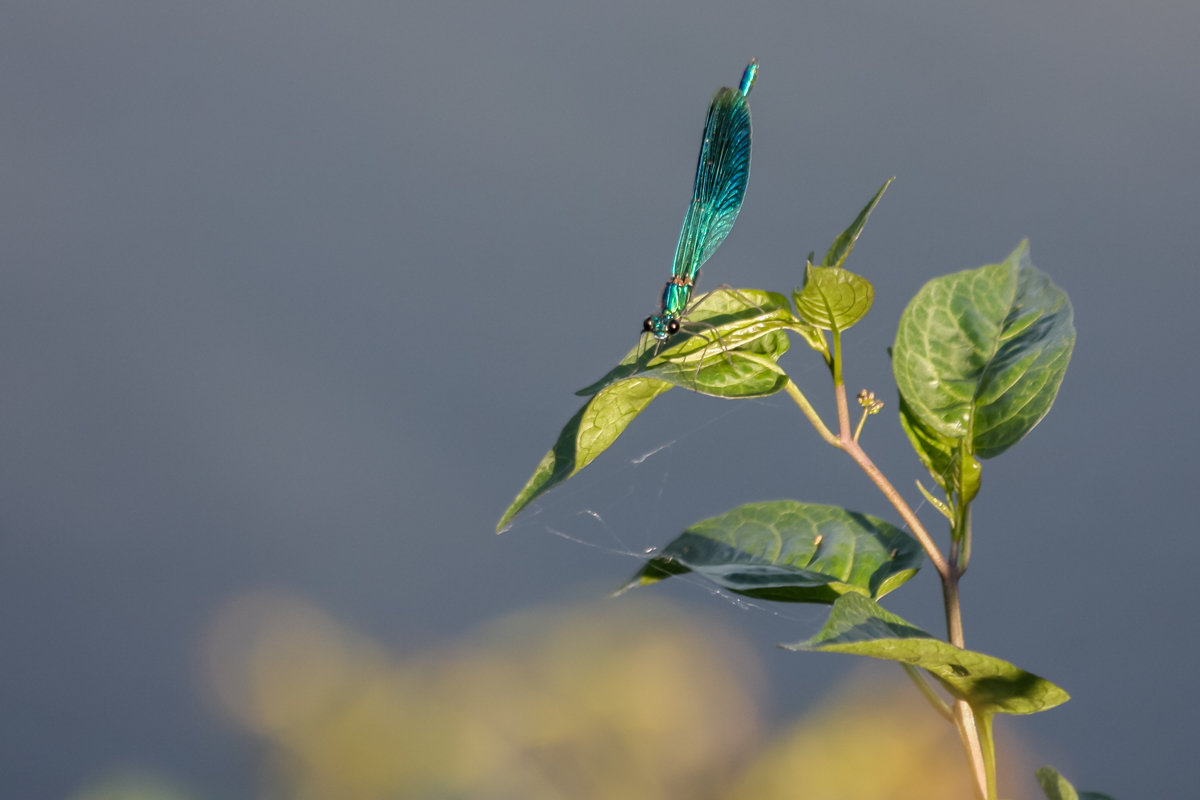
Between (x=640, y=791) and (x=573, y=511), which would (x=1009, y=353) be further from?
(x=640, y=791)

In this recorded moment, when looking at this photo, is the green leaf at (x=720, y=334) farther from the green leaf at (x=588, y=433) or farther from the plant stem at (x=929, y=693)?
the plant stem at (x=929, y=693)

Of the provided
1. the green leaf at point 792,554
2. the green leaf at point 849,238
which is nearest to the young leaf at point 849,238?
the green leaf at point 849,238

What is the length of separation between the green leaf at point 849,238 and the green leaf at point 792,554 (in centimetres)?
11

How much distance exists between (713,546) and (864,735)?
28 centimetres

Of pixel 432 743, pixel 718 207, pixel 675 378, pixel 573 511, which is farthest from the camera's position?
pixel 432 743

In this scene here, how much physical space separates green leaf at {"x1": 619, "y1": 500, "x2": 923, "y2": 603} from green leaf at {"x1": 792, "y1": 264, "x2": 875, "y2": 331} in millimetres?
87

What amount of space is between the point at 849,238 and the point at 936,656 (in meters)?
0.13

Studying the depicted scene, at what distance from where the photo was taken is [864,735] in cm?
58

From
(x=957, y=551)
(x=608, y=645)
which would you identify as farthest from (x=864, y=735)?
(x=957, y=551)

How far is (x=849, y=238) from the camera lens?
31cm

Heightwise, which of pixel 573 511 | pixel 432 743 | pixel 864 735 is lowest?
pixel 432 743

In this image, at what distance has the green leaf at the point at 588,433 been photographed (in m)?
0.30

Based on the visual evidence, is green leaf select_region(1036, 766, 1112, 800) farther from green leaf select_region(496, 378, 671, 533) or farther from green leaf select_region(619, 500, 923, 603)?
green leaf select_region(496, 378, 671, 533)

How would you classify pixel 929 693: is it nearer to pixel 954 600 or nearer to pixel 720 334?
pixel 954 600
